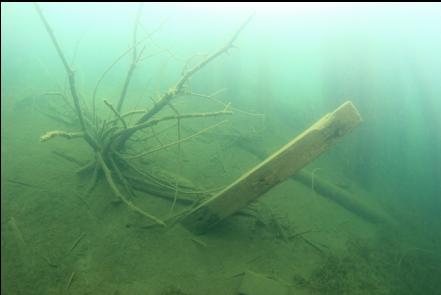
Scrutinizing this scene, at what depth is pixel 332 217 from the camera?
4.54 m

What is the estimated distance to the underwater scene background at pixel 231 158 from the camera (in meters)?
3.04

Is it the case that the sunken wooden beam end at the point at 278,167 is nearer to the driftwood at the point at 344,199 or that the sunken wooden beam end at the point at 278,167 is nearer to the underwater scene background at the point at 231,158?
the underwater scene background at the point at 231,158

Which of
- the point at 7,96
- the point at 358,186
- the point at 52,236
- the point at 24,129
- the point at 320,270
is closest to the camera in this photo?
the point at 52,236

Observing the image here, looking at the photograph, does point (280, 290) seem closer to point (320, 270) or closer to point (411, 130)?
point (320, 270)

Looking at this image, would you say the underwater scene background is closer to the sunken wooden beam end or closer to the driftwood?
the driftwood

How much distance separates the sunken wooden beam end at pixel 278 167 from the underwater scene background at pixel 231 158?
0.27m

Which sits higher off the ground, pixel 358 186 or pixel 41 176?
pixel 41 176

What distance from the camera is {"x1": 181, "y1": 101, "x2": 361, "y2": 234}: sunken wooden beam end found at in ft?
8.41

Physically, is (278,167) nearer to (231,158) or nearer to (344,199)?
(231,158)

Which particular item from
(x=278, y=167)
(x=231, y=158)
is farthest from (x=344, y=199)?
(x=278, y=167)

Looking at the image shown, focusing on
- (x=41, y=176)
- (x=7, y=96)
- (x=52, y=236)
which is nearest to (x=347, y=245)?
(x=52, y=236)

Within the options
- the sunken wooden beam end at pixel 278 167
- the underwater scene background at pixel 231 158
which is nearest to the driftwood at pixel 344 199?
the underwater scene background at pixel 231 158

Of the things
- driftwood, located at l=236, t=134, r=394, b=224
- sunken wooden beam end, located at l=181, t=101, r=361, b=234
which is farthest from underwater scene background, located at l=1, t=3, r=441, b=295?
sunken wooden beam end, located at l=181, t=101, r=361, b=234

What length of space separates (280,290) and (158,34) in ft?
26.8
